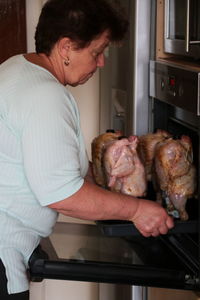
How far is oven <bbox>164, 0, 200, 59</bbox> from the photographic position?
1.85m

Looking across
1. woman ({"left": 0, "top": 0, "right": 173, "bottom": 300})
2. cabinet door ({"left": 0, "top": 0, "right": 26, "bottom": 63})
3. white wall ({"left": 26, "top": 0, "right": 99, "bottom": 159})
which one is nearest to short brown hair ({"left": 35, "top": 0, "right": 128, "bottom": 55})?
woman ({"left": 0, "top": 0, "right": 173, "bottom": 300})

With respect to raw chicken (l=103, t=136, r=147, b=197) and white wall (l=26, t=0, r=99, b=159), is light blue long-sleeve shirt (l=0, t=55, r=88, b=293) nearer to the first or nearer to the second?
raw chicken (l=103, t=136, r=147, b=197)

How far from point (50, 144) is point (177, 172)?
0.39 meters

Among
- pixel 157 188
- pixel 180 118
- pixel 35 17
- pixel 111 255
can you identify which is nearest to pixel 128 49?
pixel 180 118

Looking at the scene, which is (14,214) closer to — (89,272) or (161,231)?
(89,272)

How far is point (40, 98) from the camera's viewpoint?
62.3 inches

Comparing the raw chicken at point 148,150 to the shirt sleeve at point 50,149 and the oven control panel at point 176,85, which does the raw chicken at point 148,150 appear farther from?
the shirt sleeve at point 50,149

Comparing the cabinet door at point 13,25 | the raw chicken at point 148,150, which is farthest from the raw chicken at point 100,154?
the cabinet door at point 13,25

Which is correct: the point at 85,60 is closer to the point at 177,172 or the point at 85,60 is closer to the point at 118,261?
the point at 177,172

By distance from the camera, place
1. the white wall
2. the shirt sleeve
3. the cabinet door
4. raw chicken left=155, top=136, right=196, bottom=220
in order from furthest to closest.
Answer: the cabinet door, the white wall, raw chicken left=155, top=136, right=196, bottom=220, the shirt sleeve

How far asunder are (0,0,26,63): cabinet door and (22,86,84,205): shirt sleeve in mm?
1677

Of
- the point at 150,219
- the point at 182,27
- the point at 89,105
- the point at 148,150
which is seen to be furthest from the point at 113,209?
the point at 89,105

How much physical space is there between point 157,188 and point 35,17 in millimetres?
1606

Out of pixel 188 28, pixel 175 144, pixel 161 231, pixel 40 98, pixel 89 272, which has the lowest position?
pixel 89 272
